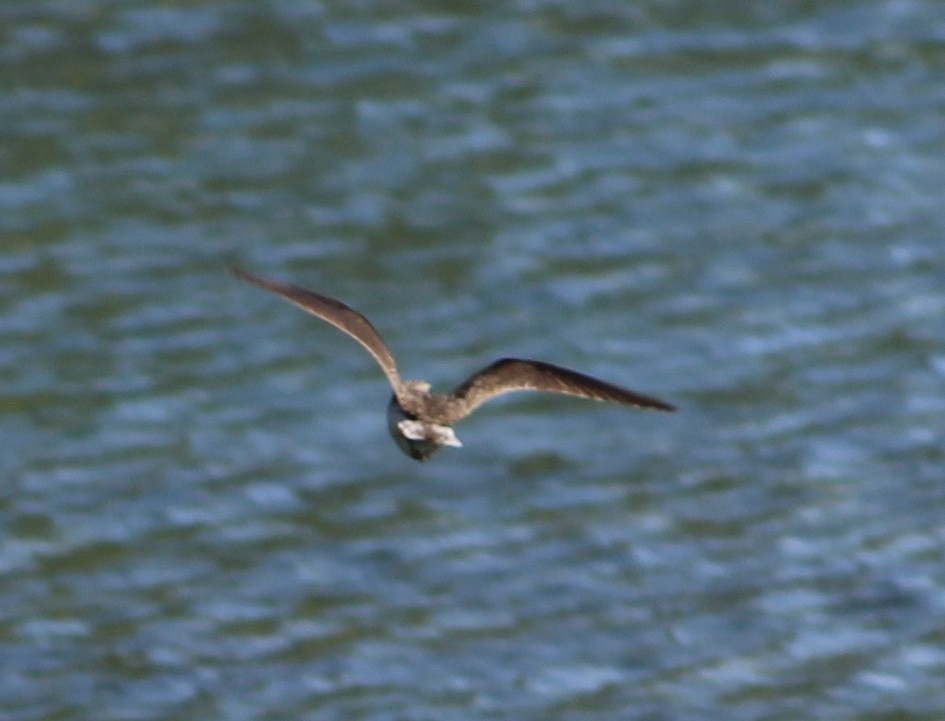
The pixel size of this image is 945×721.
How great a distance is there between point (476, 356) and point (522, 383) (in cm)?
667

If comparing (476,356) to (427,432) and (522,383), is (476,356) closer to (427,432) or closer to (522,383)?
(522,383)

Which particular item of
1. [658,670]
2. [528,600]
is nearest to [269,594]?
[528,600]

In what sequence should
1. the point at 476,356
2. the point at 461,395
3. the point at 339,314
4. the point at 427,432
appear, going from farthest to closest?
the point at 476,356
the point at 339,314
the point at 461,395
the point at 427,432

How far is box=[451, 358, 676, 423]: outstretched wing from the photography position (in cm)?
682

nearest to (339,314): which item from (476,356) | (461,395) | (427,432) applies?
(461,395)

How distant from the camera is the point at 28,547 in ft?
40.0

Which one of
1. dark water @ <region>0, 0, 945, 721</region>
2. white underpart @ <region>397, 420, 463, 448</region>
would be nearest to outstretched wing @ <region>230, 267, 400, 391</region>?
white underpart @ <region>397, 420, 463, 448</region>

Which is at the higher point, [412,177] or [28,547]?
[412,177]

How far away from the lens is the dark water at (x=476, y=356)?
11.4m

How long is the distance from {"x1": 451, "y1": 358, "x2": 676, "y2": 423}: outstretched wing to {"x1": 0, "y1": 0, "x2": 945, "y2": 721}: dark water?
416 centimetres

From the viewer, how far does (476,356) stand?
1369cm

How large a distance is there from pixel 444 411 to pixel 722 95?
10583 mm

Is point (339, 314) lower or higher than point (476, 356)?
higher

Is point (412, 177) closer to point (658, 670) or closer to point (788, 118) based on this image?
point (788, 118)
